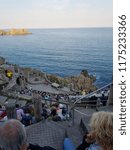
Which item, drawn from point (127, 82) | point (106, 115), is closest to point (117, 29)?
point (127, 82)

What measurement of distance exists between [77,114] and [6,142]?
17.4ft

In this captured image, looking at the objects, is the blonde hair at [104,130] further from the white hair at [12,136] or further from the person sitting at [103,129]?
the white hair at [12,136]

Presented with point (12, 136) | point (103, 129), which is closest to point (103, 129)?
point (103, 129)

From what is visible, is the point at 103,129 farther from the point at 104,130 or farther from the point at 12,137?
the point at 12,137

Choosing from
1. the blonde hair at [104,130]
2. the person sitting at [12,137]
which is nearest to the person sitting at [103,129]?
the blonde hair at [104,130]

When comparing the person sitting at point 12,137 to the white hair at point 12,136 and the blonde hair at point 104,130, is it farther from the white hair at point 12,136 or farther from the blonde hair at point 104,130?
the blonde hair at point 104,130

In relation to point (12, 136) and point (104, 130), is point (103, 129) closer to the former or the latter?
point (104, 130)

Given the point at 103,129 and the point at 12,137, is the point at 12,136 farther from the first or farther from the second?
the point at 103,129

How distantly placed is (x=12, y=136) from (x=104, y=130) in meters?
0.58

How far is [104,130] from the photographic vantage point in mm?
1666

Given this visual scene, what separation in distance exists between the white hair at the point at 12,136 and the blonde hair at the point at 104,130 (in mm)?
470

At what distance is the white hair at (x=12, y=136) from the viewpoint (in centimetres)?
166

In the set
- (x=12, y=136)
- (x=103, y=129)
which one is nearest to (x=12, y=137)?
(x=12, y=136)

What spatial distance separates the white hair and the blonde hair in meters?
0.47
